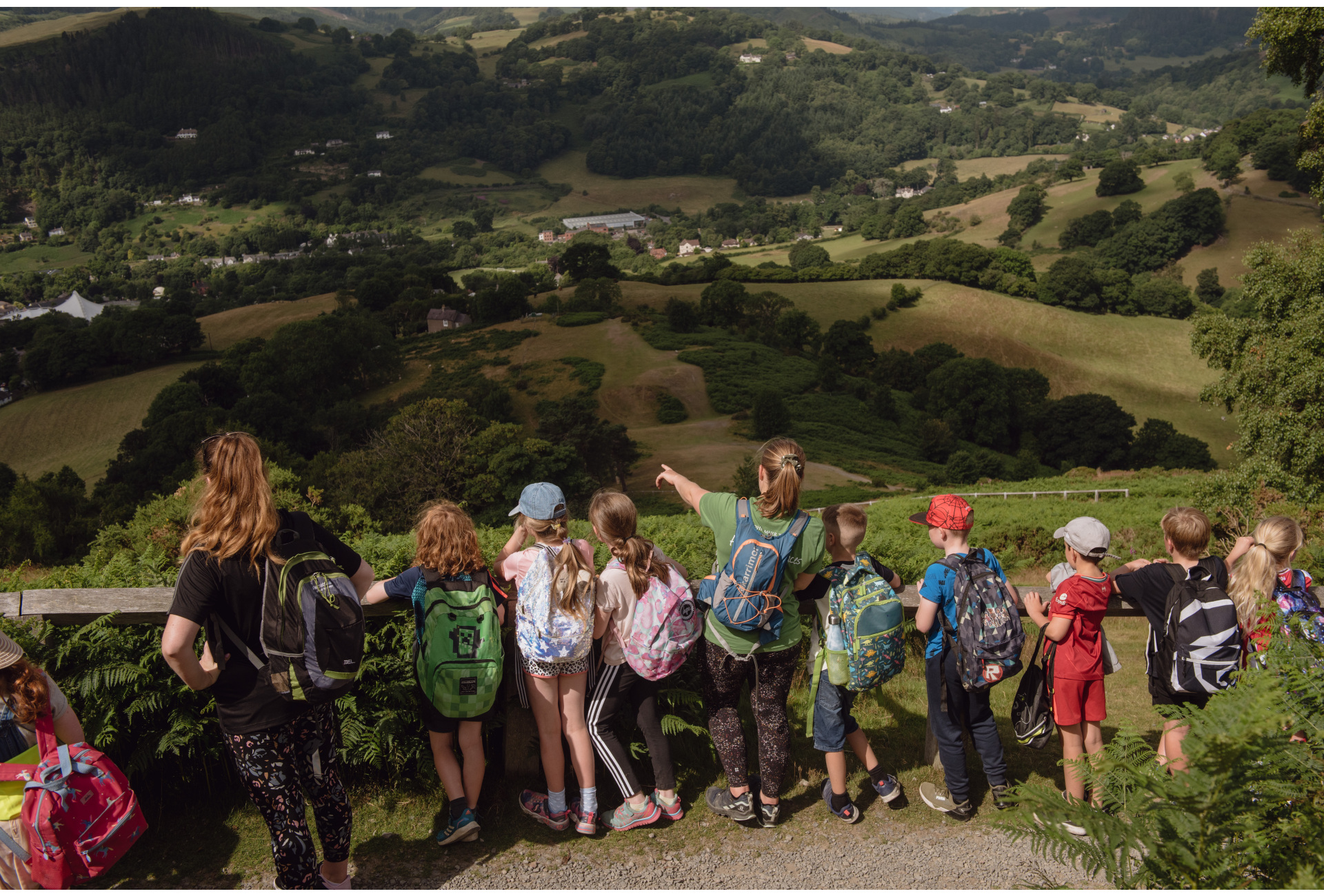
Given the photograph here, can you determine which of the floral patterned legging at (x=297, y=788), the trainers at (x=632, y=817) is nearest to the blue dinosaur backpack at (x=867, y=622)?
the trainers at (x=632, y=817)

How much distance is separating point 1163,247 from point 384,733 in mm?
122999

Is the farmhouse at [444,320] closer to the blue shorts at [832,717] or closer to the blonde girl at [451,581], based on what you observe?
the blonde girl at [451,581]

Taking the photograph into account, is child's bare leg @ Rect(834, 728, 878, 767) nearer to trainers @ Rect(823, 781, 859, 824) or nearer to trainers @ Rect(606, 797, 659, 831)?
trainers @ Rect(823, 781, 859, 824)

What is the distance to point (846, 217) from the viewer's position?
165m

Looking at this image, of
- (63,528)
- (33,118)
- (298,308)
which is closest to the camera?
(63,528)

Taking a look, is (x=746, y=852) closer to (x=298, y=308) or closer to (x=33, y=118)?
(x=298, y=308)

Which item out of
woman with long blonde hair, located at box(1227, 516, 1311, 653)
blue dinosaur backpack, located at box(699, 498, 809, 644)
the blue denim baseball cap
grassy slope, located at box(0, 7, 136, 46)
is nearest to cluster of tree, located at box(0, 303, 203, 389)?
the blue denim baseball cap

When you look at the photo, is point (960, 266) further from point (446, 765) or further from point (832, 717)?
point (446, 765)

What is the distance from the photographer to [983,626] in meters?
3.75

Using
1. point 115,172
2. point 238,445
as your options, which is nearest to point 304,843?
point 238,445

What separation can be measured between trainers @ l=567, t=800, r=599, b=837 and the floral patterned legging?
1037 millimetres

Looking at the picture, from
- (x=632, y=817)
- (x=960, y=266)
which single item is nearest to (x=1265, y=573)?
(x=632, y=817)

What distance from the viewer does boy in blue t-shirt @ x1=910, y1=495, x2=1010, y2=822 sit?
384 cm

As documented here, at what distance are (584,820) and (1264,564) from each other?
11.1 feet
